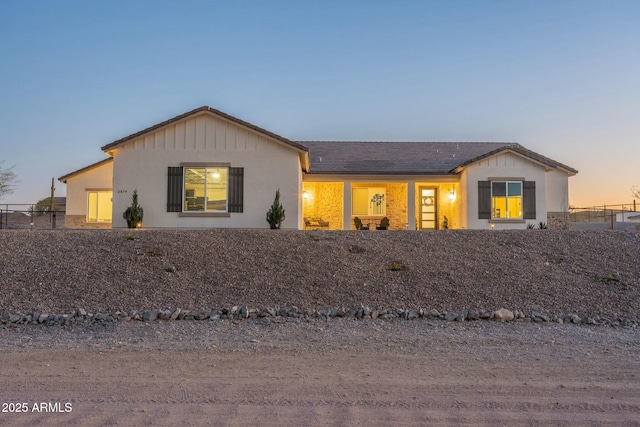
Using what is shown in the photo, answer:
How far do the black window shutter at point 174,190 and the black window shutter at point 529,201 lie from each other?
1301cm

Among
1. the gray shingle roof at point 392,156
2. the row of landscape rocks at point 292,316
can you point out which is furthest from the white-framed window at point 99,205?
the row of landscape rocks at point 292,316

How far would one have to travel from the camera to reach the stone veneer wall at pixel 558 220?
60.0 ft

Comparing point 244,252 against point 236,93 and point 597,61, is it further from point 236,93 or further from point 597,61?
point 597,61

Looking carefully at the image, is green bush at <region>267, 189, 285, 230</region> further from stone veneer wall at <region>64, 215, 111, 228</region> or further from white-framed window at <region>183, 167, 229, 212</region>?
stone veneer wall at <region>64, 215, 111, 228</region>

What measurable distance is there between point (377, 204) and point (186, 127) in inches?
362

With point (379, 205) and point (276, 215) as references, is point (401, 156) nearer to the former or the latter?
point (379, 205)

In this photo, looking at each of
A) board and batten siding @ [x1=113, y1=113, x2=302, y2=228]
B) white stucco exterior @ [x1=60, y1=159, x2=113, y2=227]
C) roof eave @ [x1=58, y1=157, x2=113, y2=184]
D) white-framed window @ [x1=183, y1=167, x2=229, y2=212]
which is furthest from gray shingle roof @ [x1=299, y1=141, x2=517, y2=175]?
white stucco exterior @ [x1=60, y1=159, x2=113, y2=227]

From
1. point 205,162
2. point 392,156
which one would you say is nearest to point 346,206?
point 392,156

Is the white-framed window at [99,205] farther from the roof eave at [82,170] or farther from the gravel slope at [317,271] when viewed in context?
the gravel slope at [317,271]

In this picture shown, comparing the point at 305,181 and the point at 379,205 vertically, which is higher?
the point at 305,181

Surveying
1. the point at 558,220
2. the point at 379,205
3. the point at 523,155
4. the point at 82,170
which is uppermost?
the point at 523,155

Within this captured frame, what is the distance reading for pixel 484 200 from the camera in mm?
17219

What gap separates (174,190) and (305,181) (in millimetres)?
5618

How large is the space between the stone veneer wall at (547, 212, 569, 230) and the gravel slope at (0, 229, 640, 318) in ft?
17.7
